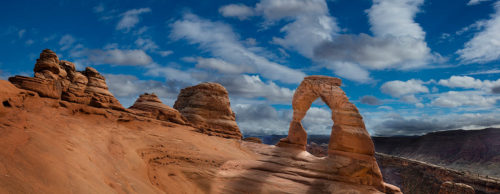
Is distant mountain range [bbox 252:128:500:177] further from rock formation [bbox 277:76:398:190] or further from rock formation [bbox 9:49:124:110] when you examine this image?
rock formation [bbox 9:49:124:110]

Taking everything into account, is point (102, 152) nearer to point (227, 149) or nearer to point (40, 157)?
point (40, 157)

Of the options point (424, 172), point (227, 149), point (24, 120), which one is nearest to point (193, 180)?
point (227, 149)

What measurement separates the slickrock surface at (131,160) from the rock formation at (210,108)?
274 inches

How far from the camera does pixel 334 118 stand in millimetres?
19641

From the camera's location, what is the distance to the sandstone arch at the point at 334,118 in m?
18.2

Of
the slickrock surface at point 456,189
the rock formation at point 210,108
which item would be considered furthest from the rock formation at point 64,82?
the slickrock surface at point 456,189

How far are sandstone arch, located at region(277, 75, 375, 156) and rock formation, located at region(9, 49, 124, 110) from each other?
13.8 metres

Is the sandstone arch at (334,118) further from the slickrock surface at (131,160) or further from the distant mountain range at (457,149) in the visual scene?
the distant mountain range at (457,149)

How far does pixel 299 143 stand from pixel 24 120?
18.2 meters

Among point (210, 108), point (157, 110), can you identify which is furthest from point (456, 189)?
point (157, 110)

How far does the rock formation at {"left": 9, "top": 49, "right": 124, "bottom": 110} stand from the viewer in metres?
13.0

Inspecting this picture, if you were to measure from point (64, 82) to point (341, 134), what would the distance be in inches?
778

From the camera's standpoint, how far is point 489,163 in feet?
244

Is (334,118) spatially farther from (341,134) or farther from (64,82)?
(64,82)
